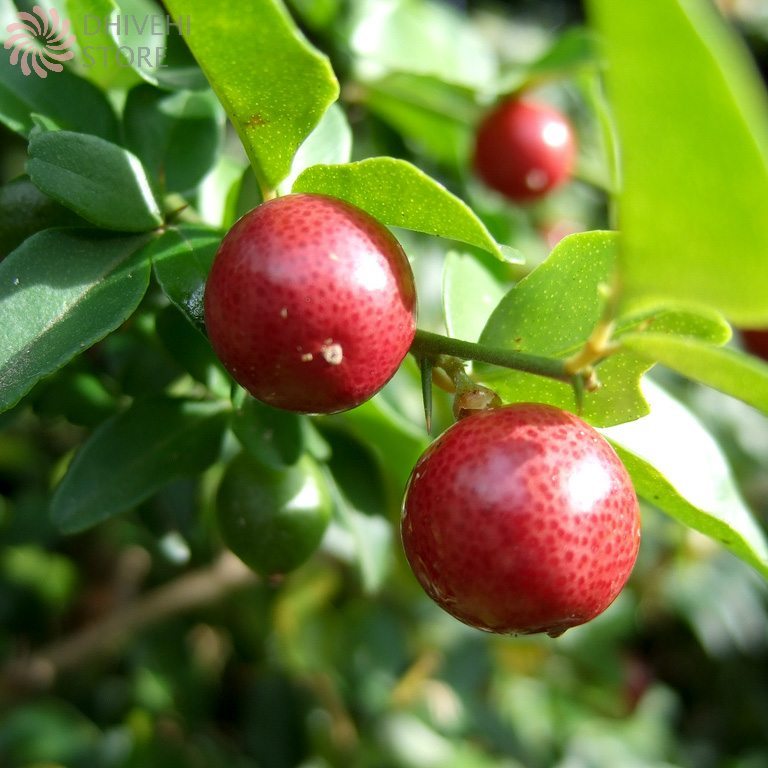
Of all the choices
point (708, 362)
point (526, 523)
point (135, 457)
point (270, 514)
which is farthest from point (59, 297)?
point (708, 362)

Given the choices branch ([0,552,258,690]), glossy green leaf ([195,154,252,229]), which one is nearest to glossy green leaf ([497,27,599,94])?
glossy green leaf ([195,154,252,229])

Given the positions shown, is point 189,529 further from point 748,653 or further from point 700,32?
point 748,653

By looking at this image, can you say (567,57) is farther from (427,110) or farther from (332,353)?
(332,353)

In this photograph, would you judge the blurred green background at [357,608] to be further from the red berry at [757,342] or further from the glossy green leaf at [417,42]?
the red berry at [757,342]

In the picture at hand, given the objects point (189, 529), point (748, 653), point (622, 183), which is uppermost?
point (622, 183)

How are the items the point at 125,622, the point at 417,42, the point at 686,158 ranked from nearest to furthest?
the point at 686,158 < the point at 417,42 < the point at 125,622

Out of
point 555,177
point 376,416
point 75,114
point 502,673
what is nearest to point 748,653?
point 502,673

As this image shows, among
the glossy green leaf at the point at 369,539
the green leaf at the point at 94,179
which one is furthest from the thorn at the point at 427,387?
the glossy green leaf at the point at 369,539
